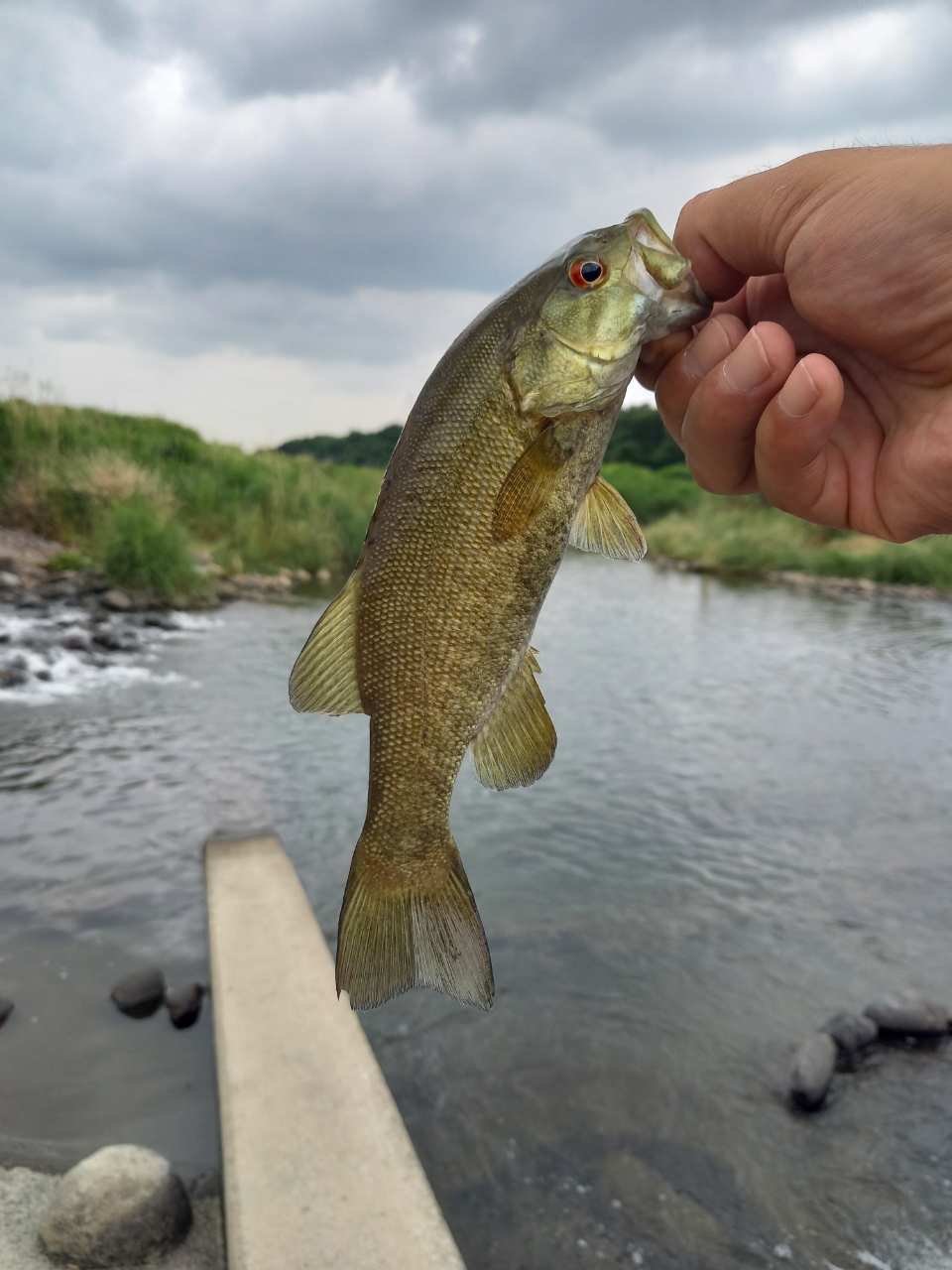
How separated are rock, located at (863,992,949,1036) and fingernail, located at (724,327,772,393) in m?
5.52

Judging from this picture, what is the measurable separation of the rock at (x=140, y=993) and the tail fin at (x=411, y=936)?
447 centimetres

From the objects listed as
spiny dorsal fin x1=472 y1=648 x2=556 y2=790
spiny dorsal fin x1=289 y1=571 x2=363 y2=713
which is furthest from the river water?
spiny dorsal fin x1=289 y1=571 x2=363 y2=713

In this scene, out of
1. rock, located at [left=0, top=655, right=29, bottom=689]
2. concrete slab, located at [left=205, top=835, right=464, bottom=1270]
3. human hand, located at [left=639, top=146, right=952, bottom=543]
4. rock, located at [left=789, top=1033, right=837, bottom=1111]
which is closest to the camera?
human hand, located at [left=639, top=146, right=952, bottom=543]

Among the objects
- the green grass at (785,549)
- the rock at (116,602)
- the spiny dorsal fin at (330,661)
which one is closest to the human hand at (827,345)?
the spiny dorsal fin at (330,661)

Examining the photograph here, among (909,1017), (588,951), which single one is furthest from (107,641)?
(909,1017)

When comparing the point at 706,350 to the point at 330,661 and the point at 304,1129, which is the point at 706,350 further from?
the point at 304,1129

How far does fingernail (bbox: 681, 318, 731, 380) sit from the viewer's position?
8.23 feet

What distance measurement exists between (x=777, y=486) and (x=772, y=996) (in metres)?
5.20

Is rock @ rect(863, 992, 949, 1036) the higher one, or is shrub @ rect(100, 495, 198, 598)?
shrub @ rect(100, 495, 198, 598)

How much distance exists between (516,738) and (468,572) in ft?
1.32

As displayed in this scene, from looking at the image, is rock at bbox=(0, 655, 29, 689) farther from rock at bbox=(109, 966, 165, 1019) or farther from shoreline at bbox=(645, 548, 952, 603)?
shoreline at bbox=(645, 548, 952, 603)

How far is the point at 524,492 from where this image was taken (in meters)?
1.84

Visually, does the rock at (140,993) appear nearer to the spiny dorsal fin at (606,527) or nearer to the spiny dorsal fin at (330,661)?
the spiny dorsal fin at (330,661)

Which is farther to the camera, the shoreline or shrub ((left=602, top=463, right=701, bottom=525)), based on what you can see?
shrub ((left=602, top=463, right=701, bottom=525))
